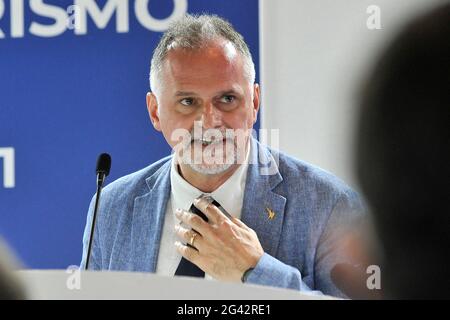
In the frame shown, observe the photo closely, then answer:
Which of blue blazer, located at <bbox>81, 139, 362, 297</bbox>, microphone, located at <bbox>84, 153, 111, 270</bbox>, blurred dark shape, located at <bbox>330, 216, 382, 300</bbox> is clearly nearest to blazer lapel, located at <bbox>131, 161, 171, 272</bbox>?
blue blazer, located at <bbox>81, 139, 362, 297</bbox>

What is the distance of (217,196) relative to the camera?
211 centimetres

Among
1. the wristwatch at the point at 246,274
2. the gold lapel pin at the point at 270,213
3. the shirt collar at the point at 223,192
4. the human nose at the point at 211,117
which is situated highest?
the human nose at the point at 211,117

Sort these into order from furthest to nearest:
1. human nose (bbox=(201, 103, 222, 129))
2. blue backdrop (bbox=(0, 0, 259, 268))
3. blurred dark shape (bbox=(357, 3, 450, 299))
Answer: blue backdrop (bbox=(0, 0, 259, 268)) < human nose (bbox=(201, 103, 222, 129)) < blurred dark shape (bbox=(357, 3, 450, 299))

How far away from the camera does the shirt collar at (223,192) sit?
2104 mm

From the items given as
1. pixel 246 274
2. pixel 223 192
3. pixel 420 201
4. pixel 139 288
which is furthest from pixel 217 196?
pixel 420 201

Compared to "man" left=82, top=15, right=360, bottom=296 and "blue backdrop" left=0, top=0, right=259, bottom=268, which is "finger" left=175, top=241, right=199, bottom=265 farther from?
"blue backdrop" left=0, top=0, right=259, bottom=268

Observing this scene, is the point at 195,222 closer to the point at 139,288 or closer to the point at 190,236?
the point at 190,236

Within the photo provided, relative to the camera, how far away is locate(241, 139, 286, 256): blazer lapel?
2.07 meters

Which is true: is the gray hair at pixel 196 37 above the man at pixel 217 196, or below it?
above

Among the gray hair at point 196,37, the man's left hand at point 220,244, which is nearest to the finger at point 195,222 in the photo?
the man's left hand at point 220,244

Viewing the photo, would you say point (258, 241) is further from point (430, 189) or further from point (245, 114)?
point (430, 189)

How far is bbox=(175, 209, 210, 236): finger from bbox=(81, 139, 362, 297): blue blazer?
0.07 m

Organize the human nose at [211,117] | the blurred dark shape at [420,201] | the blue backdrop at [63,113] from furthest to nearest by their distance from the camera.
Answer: the blue backdrop at [63,113]
the human nose at [211,117]
the blurred dark shape at [420,201]

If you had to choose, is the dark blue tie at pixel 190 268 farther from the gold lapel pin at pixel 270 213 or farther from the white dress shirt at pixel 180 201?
the gold lapel pin at pixel 270 213
